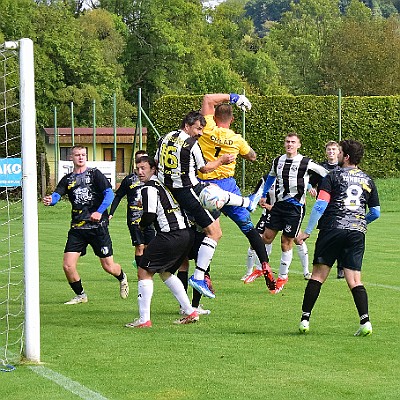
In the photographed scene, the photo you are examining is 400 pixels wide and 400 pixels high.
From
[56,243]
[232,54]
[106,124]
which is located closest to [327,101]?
[56,243]

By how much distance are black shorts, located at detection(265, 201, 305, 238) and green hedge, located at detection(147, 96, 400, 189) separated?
74.3ft

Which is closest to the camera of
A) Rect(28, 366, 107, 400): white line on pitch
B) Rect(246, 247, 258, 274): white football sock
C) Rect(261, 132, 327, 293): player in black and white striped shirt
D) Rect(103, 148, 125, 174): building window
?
Rect(28, 366, 107, 400): white line on pitch

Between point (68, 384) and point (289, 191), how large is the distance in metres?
6.68

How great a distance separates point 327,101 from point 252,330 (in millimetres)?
27895

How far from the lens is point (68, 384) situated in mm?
7594

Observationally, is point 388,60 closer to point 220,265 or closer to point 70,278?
point 220,265

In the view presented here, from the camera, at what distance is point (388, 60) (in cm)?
7106

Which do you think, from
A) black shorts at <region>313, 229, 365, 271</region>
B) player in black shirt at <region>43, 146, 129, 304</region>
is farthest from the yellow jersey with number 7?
black shorts at <region>313, 229, 365, 271</region>

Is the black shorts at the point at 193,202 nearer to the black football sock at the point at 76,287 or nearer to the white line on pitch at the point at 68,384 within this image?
the black football sock at the point at 76,287

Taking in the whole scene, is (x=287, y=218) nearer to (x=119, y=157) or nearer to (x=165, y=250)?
(x=165, y=250)

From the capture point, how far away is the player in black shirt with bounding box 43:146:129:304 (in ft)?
39.3

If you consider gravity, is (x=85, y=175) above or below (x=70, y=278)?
above

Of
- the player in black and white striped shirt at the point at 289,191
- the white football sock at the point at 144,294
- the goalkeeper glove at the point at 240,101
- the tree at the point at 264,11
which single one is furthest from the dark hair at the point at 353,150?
the tree at the point at 264,11

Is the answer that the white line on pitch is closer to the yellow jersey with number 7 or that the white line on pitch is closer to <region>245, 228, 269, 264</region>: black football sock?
<region>245, 228, 269, 264</region>: black football sock
